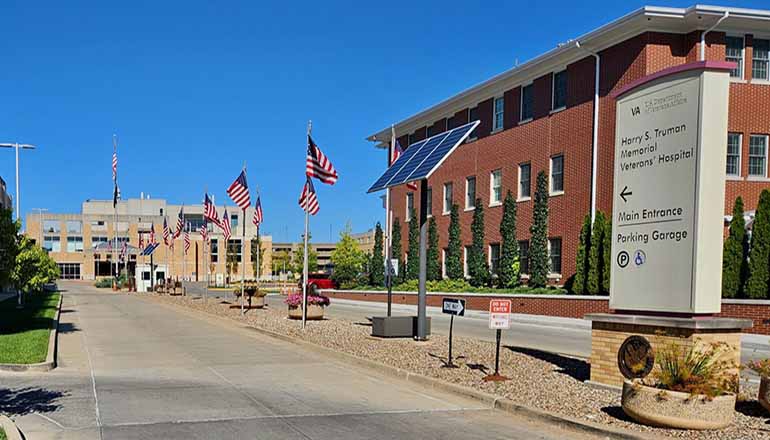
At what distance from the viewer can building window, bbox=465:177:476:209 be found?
40.3 metres

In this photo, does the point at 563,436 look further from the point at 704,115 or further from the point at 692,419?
the point at 704,115

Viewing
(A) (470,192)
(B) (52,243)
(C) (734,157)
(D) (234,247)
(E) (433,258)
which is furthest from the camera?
(B) (52,243)

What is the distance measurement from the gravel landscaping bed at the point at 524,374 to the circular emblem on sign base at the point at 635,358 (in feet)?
1.36

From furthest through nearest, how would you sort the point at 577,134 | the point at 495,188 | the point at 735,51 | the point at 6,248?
the point at 495,188 → the point at 577,134 → the point at 735,51 → the point at 6,248

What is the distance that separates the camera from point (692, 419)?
7.84m

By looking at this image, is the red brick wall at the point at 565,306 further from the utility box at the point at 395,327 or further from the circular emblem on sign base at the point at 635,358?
the circular emblem on sign base at the point at 635,358

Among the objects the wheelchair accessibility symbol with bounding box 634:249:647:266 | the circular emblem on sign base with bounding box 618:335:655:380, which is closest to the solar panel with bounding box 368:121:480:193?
the wheelchair accessibility symbol with bounding box 634:249:647:266

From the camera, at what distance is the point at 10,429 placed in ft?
25.4

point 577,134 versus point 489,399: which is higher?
point 577,134

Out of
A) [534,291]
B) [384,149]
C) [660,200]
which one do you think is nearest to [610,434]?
[660,200]

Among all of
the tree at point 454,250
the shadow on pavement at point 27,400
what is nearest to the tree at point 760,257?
the shadow on pavement at point 27,400

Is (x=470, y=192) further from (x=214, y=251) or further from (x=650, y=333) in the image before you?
(x=214, y=251)

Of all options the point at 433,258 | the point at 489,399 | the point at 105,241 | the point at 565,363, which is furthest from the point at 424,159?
the point at 105,241

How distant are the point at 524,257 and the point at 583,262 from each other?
6.66m
